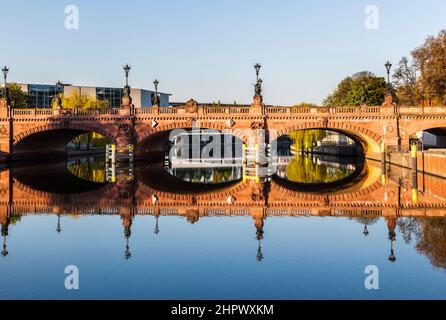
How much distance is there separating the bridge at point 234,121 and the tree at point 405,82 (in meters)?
19.0

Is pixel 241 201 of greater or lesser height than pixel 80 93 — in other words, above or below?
below

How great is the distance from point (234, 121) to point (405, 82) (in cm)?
3579

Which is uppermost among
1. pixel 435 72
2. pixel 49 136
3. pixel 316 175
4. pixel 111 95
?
pixel 111 95

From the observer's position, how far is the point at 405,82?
76875 millimetres

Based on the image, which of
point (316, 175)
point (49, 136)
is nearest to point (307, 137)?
point (49, 136)

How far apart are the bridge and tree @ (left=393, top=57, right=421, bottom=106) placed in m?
19.0

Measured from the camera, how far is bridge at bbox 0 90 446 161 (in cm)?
5347

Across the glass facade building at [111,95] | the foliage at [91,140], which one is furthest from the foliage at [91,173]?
the glass facade building at [111,95]

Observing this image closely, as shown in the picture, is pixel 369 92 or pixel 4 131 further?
pixel 369 92

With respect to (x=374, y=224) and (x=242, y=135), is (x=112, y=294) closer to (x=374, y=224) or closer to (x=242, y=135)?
(x=374, y=224)

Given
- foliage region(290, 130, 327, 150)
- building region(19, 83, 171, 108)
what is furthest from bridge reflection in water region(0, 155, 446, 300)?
building region(19, 83, 171, 108)

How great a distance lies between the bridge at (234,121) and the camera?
53.5 metres

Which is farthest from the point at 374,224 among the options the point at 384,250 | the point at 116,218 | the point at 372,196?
the point at 116,218

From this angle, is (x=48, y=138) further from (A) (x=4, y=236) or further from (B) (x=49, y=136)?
(A) (x=4, y=236)
